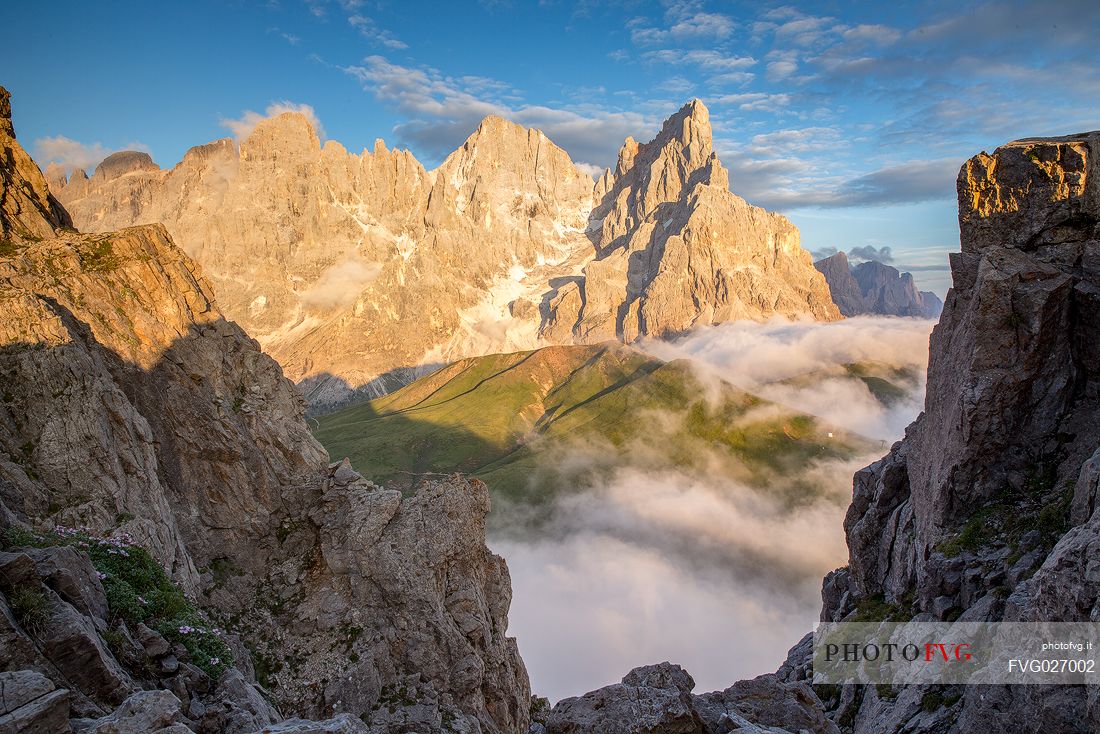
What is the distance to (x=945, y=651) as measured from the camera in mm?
29141

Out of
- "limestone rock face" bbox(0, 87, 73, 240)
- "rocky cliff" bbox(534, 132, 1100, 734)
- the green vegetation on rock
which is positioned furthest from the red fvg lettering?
"limestone rock face" bbox(0, 87, 73, 240)

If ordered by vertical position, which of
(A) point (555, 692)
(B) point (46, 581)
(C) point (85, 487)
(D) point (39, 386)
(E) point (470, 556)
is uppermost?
(D) point (39, 386)

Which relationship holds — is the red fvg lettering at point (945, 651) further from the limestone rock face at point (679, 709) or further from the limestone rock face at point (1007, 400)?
the limestone rock face at point (679, 709)

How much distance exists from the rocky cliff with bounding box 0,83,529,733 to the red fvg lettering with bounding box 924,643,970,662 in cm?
2547

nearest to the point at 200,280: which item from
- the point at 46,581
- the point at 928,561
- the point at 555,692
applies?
the point at 46,581

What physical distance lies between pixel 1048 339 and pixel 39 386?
183 feet

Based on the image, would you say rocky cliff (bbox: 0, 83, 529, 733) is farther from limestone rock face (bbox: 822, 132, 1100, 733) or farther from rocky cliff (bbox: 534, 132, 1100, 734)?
limestone rock face (bbox: 822, 132, 1100, 733)

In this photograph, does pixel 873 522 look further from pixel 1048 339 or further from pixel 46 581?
pixel 46 581

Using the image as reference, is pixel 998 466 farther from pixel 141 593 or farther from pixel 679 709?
pixel 141 593

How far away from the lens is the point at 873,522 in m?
48.2

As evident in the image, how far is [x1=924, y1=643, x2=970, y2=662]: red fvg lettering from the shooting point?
27.8 meters

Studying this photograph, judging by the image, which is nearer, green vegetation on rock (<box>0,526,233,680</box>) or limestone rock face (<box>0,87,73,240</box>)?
green vegetation on rock (<box>0,526,233,680</box>)

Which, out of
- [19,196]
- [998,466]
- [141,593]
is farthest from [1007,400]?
[19,196]

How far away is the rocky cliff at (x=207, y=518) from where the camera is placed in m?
23.1
